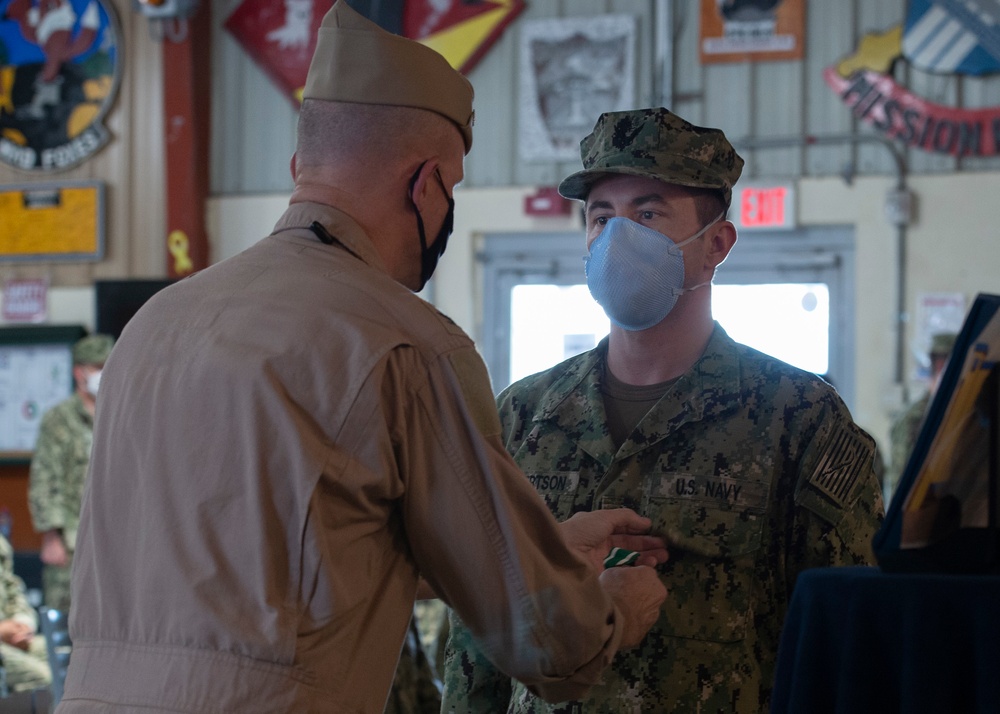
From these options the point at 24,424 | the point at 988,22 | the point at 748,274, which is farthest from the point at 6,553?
the point at 988,22

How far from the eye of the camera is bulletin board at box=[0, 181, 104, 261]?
730 centimetres

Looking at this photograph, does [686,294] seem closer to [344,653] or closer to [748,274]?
[344,653]

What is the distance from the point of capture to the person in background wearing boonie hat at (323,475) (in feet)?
Result: 3.91

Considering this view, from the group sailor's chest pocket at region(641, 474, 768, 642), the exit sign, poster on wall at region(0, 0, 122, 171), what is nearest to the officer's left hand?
sailor's chest pocket at region(641, 474, 768, 642)

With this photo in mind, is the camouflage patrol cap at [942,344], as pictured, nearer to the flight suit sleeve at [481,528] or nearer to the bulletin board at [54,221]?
the flight suit sleeve at [481,528]

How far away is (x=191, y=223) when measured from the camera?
699 cm

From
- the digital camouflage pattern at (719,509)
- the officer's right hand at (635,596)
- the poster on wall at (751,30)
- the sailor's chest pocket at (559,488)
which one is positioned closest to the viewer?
the officer's right hand at (635,596)

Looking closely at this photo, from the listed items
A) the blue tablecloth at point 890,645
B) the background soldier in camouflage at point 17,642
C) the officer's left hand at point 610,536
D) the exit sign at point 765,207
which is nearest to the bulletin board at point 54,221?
the background soldier in camouflage at point 17,642

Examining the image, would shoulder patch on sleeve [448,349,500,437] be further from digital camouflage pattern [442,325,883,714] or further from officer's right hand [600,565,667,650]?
digital camouflage pattern [442,325,883,714]

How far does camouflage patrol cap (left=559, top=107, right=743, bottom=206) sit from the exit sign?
4166mm

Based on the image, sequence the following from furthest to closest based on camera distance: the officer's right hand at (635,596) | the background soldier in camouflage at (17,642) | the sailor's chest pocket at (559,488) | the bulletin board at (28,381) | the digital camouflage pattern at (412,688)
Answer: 1. the bulletin board at (28,381)
2. the background soldier in camouflage at (17,642)
3. the digital camouflage pattern at (412,688)
4. the sailor's chest pocket at (559,488)
5. the officer's right hand at (635,596)

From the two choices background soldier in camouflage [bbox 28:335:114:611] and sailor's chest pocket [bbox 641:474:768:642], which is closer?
sailor's chest pocket [bbox 641:474:768:642]

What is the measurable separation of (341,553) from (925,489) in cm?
62

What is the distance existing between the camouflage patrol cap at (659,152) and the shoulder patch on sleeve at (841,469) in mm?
489
